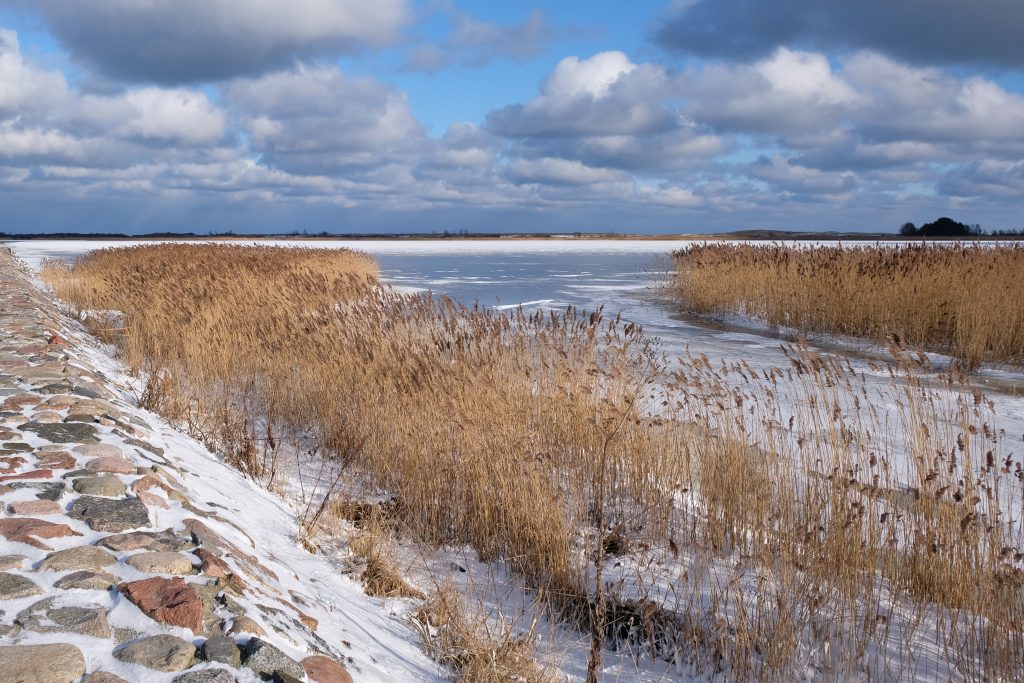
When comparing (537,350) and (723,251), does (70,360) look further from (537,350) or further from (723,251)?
(723,251)

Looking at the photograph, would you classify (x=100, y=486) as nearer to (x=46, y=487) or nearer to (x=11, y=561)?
(x=46, y=487)

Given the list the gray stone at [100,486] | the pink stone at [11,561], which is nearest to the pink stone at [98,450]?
the gray stone at [100,486]

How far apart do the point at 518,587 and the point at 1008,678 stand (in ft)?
7.48

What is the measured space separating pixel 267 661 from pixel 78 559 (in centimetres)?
84

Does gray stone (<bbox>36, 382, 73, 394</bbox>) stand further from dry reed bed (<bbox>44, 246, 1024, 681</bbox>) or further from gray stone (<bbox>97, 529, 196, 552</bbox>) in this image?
gray stone (<bbox>97, 529, 196, 552</bbox>)

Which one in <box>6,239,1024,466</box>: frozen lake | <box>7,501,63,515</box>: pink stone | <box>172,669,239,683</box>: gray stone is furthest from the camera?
<box>6,239,1024,466</box>: frozen lake

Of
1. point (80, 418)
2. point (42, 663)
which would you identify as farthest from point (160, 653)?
point (80, 418)

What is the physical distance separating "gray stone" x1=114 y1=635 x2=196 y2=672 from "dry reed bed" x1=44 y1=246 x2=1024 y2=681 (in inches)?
54.1

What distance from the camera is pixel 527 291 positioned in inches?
834

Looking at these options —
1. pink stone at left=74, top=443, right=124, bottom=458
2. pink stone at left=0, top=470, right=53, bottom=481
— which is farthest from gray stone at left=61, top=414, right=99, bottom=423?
pink stone at left=0, top=470, right=53, bottom=481

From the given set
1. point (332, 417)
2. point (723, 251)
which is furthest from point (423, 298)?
point (723, 251)

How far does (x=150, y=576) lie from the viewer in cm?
245

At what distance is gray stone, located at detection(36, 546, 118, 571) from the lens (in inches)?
95.3

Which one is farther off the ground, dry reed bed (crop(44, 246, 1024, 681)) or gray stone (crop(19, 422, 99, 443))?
gray stone (crop(19, 422, 99, 443))
